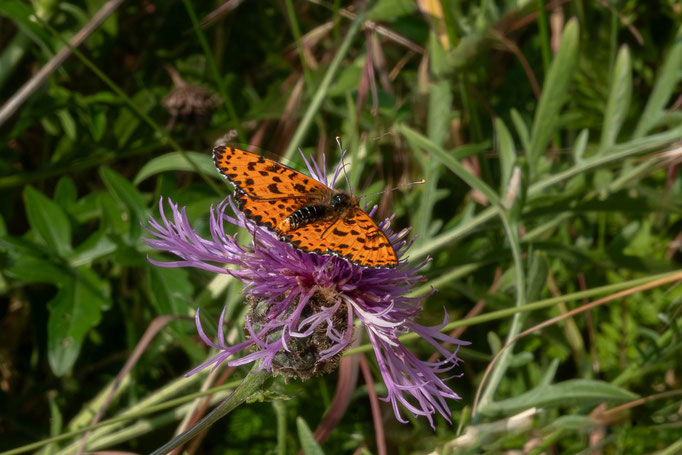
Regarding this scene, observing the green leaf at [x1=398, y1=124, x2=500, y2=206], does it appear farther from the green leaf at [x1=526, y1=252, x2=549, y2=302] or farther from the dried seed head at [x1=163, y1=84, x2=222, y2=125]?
the dried seed head at [x1=163, y1=84, x2=222, y2=125]

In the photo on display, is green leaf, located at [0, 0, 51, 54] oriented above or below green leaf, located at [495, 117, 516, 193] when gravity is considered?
above

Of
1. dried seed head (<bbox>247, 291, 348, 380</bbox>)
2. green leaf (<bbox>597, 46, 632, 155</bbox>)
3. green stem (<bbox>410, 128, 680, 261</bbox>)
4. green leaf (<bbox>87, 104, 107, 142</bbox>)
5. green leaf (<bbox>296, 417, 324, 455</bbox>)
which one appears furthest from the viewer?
green leaf (<bbox>87, 104, 107, 142</bbox>)

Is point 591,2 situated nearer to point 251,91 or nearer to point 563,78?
point 563,78

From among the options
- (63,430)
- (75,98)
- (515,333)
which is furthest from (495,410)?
(75,98)

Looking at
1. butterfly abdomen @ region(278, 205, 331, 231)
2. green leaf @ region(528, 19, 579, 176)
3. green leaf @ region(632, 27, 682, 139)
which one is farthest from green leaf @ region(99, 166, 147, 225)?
green leaf @ region(632, 27, 682, 139)

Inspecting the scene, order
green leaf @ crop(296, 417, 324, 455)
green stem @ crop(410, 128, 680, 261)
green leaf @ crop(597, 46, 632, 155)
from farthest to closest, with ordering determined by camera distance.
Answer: green leaf @ crop(597, 46, 632, 155) < green stem @ crop(410, 128, 680, 261) < green leaf @ crop(296, 417, 324, 455)

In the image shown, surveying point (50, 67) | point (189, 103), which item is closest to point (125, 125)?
point (189, 103)

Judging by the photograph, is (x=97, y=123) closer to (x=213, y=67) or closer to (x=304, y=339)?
(x=213, y=67)
